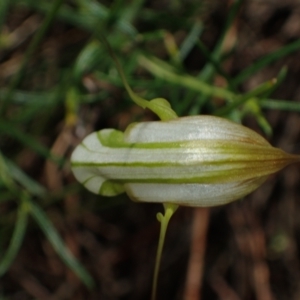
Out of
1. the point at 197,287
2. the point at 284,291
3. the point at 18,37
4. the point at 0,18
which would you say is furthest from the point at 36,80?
the point at 284,291

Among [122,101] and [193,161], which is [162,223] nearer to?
[193,161]

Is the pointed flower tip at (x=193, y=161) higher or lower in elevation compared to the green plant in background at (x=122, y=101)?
higher

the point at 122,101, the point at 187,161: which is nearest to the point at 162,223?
the point at 187,161

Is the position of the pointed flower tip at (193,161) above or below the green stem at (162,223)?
above

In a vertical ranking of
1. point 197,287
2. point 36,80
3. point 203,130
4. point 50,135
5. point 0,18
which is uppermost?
point 203,130

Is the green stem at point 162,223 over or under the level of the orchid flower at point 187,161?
under

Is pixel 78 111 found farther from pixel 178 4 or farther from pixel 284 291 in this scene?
pixel 284 291
